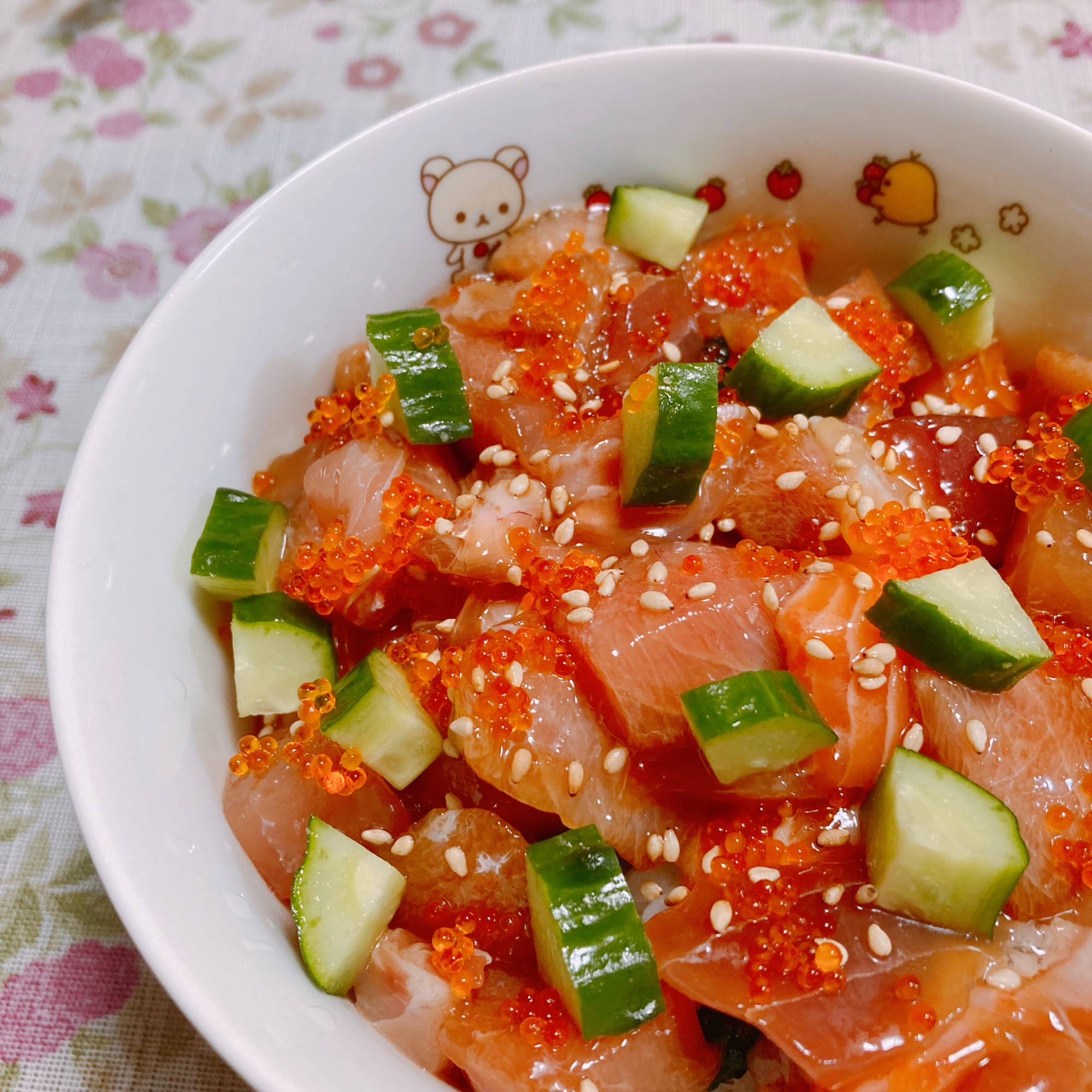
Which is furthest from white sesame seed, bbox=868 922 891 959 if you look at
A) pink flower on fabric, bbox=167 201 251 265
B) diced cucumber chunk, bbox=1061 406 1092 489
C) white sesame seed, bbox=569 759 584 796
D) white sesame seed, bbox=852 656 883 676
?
pink flower on fabric, bbox=167 201 251 265

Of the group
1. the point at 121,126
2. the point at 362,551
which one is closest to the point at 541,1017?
the point at 362,551

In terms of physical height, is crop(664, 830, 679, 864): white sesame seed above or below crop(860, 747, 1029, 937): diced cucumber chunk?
below

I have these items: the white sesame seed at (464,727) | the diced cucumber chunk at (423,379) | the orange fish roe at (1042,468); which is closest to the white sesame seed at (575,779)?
the white sesame seed at (464,727)

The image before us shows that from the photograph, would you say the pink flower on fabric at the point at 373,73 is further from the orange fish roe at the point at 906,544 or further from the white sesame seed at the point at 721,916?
the white sesame seed at the point at 721,916

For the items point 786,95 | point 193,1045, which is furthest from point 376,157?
point 193,1045

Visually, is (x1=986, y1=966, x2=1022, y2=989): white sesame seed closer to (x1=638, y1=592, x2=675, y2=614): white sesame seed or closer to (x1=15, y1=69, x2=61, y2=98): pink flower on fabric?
(x1=638, y1=592, x2=675, y2=614): white sesame seed
